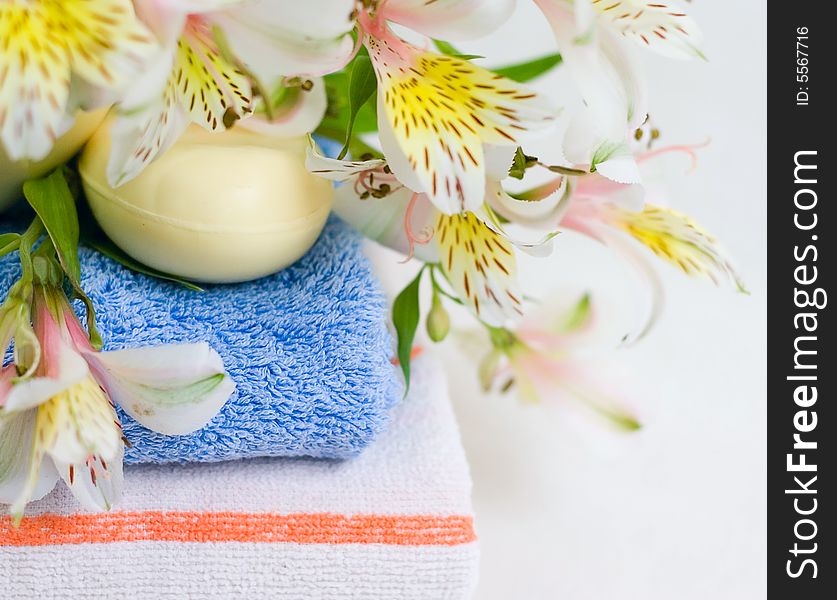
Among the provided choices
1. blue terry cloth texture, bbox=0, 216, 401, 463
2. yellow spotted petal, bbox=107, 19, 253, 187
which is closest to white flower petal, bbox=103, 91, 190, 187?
yellow spotted petal, bbox=107, 19, 253, 187

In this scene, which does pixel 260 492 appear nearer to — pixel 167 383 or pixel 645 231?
pixel 167 383

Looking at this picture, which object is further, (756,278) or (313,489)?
(756,278)

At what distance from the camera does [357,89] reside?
14.9 inches

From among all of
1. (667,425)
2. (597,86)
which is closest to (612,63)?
(597,86)

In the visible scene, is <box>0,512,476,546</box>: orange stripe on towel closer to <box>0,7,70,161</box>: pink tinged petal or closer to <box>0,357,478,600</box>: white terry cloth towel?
<box>0,357,478,600</box>: white terry cloth towel

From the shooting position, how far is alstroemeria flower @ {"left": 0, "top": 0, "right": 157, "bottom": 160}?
0.28 m

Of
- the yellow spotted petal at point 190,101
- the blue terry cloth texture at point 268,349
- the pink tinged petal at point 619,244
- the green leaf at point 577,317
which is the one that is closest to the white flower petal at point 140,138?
the yellow spotted petal at point 190,101

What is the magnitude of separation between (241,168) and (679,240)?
21cm

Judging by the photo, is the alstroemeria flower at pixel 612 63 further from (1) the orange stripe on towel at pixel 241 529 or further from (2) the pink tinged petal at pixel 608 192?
(1) the orange stripe on towel at pixel 241 529
